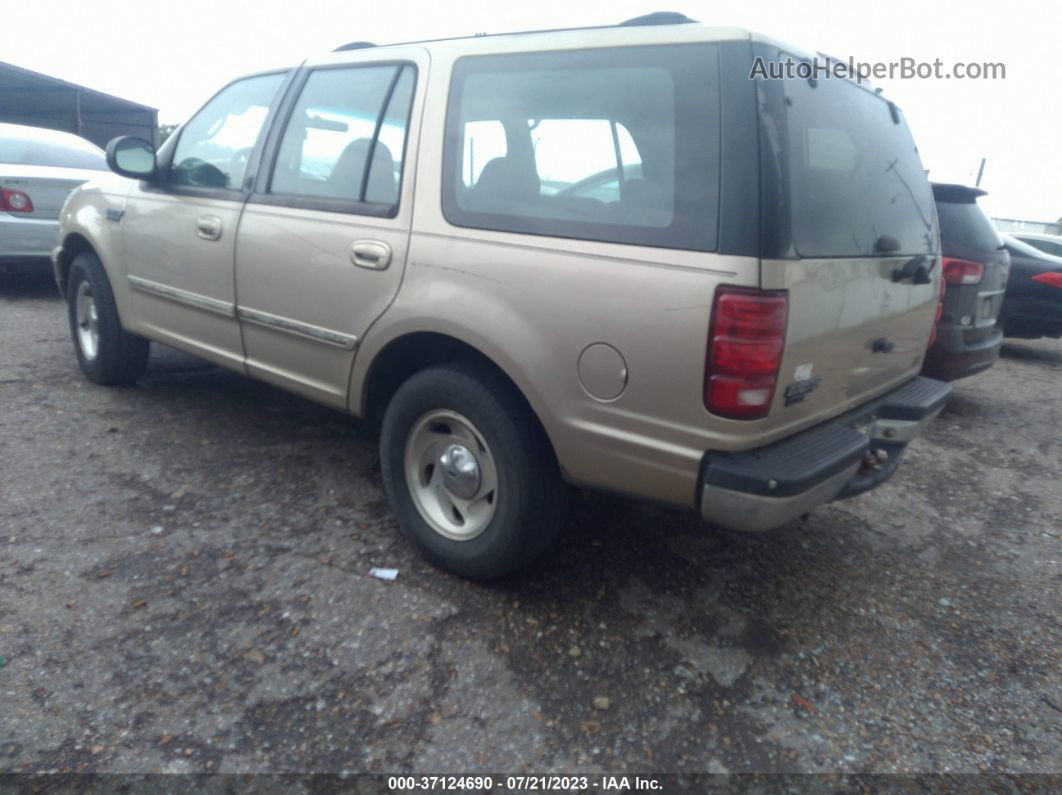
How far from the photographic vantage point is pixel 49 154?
25.2ft

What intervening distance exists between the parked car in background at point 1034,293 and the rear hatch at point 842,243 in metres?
5.10

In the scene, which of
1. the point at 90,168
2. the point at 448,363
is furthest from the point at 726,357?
the point at 90,168

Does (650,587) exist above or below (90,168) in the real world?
below

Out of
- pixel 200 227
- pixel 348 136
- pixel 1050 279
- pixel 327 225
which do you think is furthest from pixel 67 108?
pixel 1050 279

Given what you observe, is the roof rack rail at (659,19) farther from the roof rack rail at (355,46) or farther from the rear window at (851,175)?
the roof rack rail at (355,46)

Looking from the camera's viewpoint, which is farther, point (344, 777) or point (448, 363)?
point (448, 363)

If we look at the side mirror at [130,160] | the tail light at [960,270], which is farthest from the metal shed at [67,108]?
the tail light at [960,270]

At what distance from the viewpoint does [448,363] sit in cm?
294

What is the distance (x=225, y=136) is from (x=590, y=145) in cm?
214

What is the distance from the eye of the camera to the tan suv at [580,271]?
2314mm

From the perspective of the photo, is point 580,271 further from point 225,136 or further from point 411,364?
point 225,136

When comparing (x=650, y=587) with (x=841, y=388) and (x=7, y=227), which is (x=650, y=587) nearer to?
→ (x=841, y=388)

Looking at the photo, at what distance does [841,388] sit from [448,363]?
134cm

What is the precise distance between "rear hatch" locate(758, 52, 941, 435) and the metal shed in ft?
61.7
